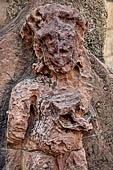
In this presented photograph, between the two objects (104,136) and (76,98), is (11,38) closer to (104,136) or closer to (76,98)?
(76,98)

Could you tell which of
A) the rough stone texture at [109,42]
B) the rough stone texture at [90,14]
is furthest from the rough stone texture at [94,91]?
the rough stone texture at [109,42]

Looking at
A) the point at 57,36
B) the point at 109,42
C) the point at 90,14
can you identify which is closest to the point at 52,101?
the point at 57,36

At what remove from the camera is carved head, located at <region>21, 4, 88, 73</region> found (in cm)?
107

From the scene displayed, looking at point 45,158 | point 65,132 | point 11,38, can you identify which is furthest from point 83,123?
point 11,38

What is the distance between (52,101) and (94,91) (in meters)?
0.29

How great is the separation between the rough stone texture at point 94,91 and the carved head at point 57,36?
0.11 meters

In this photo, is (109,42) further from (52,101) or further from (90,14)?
(52,101)

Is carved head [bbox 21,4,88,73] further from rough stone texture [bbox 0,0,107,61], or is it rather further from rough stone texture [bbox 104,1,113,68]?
rough stone texture [bbox 104,1,113,68]

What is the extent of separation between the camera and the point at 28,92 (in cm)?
112

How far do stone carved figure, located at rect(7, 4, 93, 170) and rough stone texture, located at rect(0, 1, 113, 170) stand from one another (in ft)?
0.29

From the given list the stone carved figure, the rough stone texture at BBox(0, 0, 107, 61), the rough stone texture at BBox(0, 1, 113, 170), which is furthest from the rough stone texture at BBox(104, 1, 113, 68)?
the stone carved figure

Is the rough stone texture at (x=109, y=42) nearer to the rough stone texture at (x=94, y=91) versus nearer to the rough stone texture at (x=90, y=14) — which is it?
the rough stone texture at (x=90, y=14)

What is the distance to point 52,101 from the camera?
3.54 ft

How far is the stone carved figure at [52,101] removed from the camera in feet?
3.48
